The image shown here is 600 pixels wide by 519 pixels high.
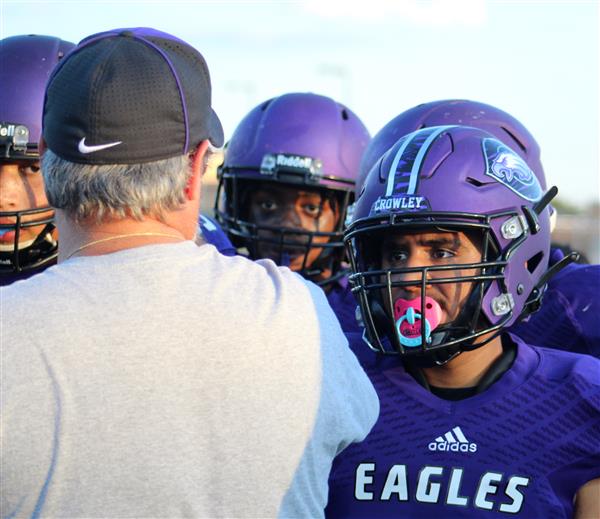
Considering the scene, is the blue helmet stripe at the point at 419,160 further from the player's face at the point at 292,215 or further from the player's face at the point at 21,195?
the player's face at the point at 21,195

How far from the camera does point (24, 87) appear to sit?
351 centimetres

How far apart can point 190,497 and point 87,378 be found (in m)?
0.29

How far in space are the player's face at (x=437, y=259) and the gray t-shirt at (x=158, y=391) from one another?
0.86 m

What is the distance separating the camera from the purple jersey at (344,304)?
377 centimetres

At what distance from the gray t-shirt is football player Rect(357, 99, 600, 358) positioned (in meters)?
1.53

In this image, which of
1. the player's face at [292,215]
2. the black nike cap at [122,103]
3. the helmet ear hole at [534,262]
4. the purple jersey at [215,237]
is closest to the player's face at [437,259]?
the helmet ear hole at [534,262]

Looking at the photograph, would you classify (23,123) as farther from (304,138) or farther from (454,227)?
(454,227)

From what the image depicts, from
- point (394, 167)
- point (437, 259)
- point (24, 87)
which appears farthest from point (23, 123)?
point (437, 259)

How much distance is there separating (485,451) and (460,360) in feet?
0.99

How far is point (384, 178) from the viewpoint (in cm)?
272

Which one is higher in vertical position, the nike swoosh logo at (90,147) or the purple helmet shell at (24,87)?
the nike swoosh logo at (90,147)

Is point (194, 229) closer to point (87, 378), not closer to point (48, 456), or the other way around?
point (87, 378)

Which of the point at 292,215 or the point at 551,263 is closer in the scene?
the point at 551,263

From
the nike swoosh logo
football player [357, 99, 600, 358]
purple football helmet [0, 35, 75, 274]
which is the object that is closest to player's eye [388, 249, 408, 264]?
football player [357, 99, 600, 358]
